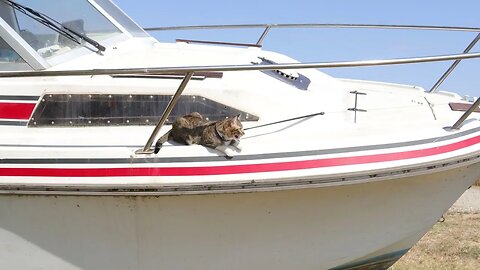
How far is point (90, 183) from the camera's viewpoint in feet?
11.2

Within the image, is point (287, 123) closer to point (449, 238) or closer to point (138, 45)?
point (138, 45)

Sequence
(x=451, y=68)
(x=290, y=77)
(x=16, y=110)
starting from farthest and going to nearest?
(x=451, y=68) → (x=290, y=77) → (x=16, y=110)

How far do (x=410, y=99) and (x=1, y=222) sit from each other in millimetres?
2951

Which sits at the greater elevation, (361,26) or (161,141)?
(361,26)

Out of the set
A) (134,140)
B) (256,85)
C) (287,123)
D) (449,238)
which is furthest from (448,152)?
(449,238)

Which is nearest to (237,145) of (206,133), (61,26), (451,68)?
(206,133)

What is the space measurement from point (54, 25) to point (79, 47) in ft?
0.74

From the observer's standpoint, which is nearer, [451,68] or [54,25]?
[54,25]

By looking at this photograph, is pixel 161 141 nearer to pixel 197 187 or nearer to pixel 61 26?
pixel 197 187

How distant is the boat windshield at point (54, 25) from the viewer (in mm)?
4324

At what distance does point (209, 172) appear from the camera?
3.40 m

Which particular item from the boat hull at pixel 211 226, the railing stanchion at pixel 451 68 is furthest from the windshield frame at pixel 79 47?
the railing stanchion at pixel 451 68

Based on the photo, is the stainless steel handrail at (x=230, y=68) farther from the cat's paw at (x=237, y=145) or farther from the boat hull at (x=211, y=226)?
the boat hull at (x=211, y=226)

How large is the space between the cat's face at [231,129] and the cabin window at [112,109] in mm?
470
